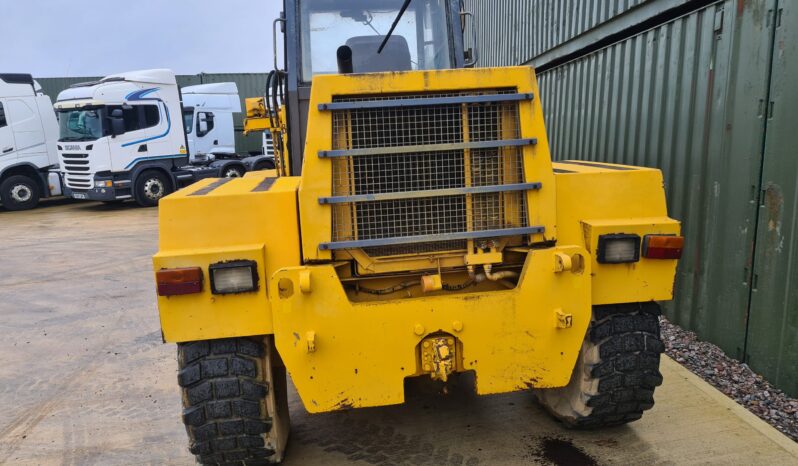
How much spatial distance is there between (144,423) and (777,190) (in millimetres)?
4359

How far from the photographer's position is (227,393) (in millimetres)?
2795

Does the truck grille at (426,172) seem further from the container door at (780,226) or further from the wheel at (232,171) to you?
the wheel at (232,171)

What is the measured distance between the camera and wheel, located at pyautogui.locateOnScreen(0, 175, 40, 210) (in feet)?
49.2

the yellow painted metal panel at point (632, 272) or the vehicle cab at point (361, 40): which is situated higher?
the vehicle cab at point (361, 40)

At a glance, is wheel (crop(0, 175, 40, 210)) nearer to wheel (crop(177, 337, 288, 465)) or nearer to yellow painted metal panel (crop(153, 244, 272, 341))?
wheel (crop(177, 337, 288, 465))

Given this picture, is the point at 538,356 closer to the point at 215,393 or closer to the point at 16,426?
the point at 215,393

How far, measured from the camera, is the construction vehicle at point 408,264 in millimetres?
2670

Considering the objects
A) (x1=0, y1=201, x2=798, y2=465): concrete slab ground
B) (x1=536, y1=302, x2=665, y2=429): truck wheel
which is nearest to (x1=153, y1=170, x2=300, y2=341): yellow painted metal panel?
(x1=0, y1=201, x2=798, y2=465): concrete slab ground

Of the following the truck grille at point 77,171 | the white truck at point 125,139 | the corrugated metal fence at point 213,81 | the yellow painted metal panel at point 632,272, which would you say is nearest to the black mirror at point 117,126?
the white truck at point 125,139

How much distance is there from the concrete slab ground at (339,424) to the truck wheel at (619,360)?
0.32m

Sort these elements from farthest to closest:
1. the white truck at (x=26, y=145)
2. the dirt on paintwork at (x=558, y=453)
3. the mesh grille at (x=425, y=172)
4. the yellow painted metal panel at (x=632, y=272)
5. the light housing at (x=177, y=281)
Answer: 1. the white truck at (x=26, y=145)
2. the dirt on paintwork at (x=558, y=453)
3. the yellow painted metal panel at (x=632, y=272)
4. the mesh grille at (x=425, y=172)
5. the light housing at (x=177, y=281)

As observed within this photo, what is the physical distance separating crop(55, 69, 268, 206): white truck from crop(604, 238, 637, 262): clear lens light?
45.2 ft

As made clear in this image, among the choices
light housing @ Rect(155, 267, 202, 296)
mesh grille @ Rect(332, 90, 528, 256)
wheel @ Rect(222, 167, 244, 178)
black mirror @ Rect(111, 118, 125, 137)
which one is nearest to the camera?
light housing @ Rect(155, 267, 202, 296)

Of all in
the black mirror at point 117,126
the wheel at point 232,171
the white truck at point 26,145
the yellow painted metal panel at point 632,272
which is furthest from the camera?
the wheel at point 232,171
